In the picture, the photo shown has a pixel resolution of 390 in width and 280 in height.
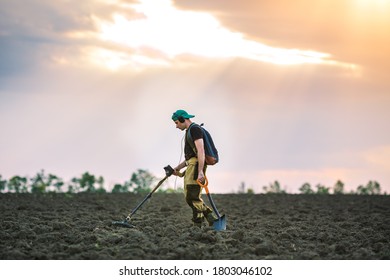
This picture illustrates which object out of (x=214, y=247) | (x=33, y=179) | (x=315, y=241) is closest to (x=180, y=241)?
(x=214, y=247)

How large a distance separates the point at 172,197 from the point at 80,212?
5167 millimetres

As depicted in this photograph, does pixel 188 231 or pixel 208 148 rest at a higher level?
pixel 208 148

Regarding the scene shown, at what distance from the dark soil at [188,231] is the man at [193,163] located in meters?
0.35

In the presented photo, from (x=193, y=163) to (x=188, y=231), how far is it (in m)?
1.04

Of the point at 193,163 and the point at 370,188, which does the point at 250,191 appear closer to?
the point at 370,188

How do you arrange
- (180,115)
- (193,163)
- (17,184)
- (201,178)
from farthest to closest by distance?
(17,184), (193,163), (180,115), (201,178)

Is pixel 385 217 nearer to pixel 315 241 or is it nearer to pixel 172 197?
pixel 315 241

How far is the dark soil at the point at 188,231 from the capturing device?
899 cm

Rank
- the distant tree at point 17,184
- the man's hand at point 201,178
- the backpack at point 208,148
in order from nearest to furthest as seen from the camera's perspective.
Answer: the man's hand at point 201,178, the backpack at point 208,148, the distant tree at point 17,184

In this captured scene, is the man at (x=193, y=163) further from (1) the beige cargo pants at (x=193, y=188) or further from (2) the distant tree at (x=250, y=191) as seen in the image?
(2) the distant tree at (x=250, y=191)

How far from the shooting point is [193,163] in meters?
10.5

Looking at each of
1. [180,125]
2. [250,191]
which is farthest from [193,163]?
[250,191]

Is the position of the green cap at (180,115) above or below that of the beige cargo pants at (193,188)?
above

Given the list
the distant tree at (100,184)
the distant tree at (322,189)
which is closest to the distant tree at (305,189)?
the distant tree at (322,189)
